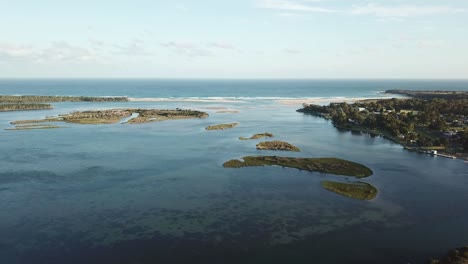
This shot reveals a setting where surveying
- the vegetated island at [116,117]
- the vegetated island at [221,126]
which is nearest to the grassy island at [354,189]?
the vegetated island at [221,126]

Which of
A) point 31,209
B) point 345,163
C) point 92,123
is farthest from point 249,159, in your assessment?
point 92,123

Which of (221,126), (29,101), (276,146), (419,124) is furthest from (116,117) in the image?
(419,124)

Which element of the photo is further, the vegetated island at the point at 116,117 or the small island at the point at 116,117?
the vegetated island at the point at 116,117

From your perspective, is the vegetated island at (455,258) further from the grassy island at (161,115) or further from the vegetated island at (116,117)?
the grassy island at (161,115)

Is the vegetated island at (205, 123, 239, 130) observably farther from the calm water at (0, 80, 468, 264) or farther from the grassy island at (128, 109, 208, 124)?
the calm water at (0, 80, 468, 264)

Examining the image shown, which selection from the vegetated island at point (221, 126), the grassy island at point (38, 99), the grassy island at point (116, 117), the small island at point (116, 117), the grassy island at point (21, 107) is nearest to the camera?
the vegetated island at point (221, 126)

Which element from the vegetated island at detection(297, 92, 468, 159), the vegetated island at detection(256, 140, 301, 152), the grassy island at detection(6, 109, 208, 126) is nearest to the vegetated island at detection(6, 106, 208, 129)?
the grassy island at detection(6, 109, 208, 126)

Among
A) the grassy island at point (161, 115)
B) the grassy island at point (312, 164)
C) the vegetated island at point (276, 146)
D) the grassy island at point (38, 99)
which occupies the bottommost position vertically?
the grassy island at point (312, 164)
